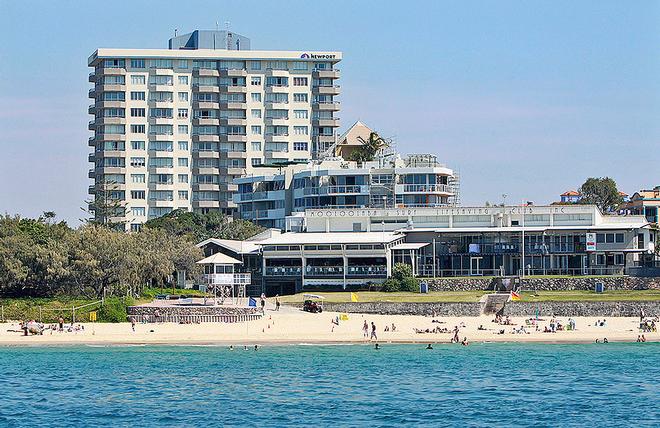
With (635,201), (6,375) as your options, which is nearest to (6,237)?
(6,375)

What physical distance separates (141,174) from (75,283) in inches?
3237

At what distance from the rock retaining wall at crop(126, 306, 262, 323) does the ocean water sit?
29.6 feet

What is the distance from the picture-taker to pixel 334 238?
121 meters

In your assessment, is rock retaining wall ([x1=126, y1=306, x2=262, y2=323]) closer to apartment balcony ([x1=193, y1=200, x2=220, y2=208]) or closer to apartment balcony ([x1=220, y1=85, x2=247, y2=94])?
apartment balcony ([x1=193, y1=200, x2=220, y2=208])

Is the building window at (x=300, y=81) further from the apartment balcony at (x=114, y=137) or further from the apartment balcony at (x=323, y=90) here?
the apartment balcony at (x=114, y=137)

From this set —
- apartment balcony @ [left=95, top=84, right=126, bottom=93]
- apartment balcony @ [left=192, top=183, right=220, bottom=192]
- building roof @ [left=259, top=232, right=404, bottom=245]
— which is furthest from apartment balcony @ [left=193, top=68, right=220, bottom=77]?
building roof @ [left=259, top=232, right=404, bottom=245]

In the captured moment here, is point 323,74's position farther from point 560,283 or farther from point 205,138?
point 560,283

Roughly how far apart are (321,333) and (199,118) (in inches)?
4026

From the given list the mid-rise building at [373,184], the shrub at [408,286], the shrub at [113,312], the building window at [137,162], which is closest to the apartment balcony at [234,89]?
the building window at [137,162]

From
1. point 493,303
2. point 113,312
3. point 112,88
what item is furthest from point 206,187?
point 493,303

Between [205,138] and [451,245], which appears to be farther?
[205,138]

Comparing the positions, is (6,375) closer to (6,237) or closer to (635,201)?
(6,237)

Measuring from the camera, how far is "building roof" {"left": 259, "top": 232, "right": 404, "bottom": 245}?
4643 inches

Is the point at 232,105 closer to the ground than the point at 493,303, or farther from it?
farther from it
